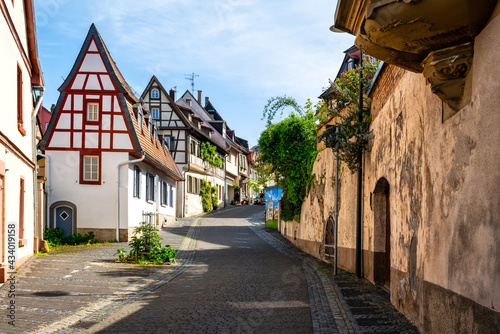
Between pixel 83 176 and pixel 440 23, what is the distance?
19.2 metres

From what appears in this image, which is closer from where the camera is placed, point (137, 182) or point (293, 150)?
point (293, 150)

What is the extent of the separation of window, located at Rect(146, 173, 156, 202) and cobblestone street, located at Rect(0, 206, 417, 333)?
983cm

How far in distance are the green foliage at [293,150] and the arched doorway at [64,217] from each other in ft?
27.8

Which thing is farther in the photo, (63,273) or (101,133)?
(101,133)

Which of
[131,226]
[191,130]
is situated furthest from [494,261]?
[191,130]

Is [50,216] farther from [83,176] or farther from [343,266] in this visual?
[343,266]

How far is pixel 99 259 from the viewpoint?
15.1m

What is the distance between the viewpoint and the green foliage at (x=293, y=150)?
18344 mm

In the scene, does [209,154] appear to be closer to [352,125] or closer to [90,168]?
[90,168]

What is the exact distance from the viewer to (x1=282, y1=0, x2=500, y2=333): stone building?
165 inches

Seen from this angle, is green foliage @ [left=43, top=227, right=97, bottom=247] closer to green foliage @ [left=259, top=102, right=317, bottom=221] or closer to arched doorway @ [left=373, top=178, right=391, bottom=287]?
green foliage @ [left=259, top=102, right=317, bottom=221]

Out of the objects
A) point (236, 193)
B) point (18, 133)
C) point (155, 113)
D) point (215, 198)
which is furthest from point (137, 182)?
point (236, 193)

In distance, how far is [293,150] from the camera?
1845 cm

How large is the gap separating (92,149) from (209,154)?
880 inches
